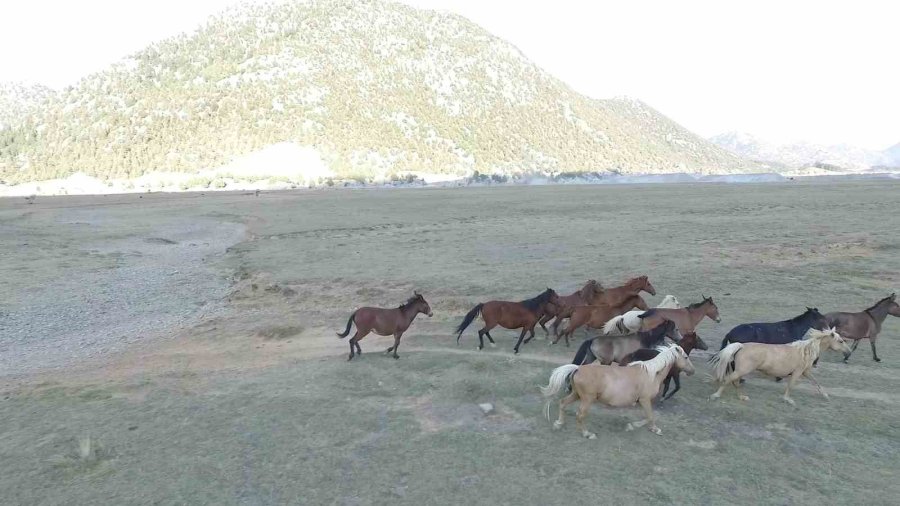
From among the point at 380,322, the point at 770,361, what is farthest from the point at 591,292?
the point at 380,322

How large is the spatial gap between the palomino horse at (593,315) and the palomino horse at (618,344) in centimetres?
230

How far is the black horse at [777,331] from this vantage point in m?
9.29

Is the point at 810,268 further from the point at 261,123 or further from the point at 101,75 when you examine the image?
the point at 101,75

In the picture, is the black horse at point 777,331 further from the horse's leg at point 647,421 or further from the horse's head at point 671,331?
the horse's leg at point 647,421

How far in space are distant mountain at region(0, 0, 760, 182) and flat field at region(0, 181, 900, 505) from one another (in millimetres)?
98391

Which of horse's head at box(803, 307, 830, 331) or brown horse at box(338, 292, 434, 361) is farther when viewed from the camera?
brown horse at box(338, 292, 434, 361)

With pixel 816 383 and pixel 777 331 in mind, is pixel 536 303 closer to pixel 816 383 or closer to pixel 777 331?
pixel 777 331

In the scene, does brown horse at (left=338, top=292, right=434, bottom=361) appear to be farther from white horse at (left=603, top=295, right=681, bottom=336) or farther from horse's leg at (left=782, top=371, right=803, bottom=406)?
horse's leg at (left=782, top=371, right=803, bottom=406)

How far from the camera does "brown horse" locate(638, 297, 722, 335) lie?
10.7 m

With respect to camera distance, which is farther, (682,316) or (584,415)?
(682,316)

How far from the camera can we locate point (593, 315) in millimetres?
11703

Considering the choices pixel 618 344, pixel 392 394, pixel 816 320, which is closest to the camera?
pixel 392 394

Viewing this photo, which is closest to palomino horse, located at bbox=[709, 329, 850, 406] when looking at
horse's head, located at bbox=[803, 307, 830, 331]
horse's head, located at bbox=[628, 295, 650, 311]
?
horse's head, located at bbox=[803, 307, 830, 331]

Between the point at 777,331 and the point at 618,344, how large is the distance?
123 inches
